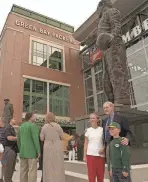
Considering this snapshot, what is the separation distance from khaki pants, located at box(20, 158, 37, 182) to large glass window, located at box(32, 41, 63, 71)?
21712mm

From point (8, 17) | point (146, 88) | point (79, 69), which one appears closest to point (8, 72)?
point (8, 17)

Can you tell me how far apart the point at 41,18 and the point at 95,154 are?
26.7m

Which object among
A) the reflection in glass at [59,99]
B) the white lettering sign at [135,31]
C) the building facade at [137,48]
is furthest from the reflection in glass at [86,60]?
the white lettering sign at [135,31]

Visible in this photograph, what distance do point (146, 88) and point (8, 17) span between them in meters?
18.9

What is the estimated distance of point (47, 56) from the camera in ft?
85.9

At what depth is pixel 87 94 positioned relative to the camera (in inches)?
1057

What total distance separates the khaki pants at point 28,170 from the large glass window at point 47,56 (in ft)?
71.2

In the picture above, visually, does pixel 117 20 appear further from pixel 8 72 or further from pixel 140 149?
pixel 8 72

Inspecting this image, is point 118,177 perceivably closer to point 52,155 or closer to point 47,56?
point 52,155

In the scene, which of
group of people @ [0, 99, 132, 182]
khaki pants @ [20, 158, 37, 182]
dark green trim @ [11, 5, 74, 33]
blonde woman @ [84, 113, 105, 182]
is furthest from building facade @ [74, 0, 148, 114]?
blonde woman @ [84, 113, 105, 182]

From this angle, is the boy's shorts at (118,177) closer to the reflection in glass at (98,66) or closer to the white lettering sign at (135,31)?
the white lettering sign at (135,31)

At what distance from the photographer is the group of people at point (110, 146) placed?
94.7 inches

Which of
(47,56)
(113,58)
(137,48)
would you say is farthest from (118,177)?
(47,56)

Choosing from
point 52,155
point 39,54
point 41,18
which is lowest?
point 52,155
